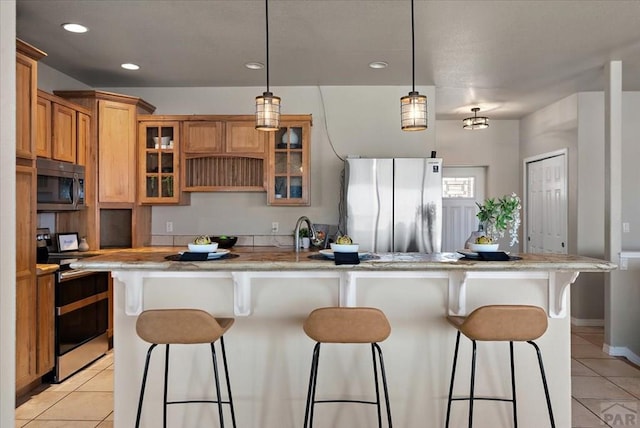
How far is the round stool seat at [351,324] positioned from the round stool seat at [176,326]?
503mm

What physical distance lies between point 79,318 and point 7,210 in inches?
108

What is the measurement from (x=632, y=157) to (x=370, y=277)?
4.32 metres

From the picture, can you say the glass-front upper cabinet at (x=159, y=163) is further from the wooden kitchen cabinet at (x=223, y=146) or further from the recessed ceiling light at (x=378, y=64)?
the recessed ceiling light at (x=378, y=64)

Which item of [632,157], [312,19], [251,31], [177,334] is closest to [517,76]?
[632,157]

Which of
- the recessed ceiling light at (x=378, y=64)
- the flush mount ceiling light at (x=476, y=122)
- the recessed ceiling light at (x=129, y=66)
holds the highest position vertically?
the recessed ceiling light at (x=378, y=64)

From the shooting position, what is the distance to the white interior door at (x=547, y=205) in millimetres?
5617

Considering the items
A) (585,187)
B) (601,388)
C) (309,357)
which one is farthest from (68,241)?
(585,187)

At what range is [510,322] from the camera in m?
2.09

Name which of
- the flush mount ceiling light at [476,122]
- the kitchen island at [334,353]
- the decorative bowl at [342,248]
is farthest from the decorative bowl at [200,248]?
the flush mount ceiling light at [476,122]

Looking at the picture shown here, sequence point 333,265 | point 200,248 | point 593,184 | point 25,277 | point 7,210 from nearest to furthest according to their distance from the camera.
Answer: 1. point 7,210
2. point 333,265
3. point 200,248
4. point 25,277
5. point 593,184

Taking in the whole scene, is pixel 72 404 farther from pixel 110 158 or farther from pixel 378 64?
pixel 378 64

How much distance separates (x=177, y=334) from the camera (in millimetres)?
2074

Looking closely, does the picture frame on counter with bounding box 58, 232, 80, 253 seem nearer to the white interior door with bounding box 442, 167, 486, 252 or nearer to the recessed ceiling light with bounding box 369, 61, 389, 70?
the recessed ceiling light with bounding box 369, 61, 389, 70

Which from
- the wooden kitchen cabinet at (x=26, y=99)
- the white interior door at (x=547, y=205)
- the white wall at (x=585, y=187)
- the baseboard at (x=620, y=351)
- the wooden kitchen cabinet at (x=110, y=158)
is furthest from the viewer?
the white interior door at (x=547, y=205)
